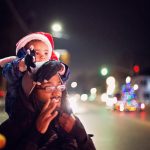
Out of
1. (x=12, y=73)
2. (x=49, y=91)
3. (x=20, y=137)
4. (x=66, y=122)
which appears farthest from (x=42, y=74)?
(x=20, y=137)

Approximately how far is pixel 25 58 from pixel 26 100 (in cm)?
39

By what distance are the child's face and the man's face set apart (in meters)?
0.33

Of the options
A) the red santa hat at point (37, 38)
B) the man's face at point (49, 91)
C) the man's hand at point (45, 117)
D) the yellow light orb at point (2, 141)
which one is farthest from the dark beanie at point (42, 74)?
the yellow light orb at point (2, 141)

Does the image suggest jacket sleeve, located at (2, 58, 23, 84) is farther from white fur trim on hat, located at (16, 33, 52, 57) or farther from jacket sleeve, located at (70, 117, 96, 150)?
jacket sleeve, located at (70, 117, 96, 150)

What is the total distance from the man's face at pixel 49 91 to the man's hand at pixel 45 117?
7 centimetres

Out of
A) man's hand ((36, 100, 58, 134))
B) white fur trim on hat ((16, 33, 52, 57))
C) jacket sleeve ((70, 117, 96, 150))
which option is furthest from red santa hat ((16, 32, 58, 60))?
jacket sleeve ((70, 117, 96, 150))

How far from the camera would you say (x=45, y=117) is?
3.57 m

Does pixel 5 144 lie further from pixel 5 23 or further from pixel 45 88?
pixel 5 23

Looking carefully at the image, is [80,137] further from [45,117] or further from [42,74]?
[42,74]

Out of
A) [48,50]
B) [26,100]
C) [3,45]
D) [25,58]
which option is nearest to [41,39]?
[48,50]

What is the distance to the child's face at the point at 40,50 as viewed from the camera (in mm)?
3926

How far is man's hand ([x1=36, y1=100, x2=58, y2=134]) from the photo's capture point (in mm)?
Result: 3559

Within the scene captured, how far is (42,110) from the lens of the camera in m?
3.59

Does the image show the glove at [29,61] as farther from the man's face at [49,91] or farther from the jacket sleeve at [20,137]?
the jacket sleeve at [20,137]
